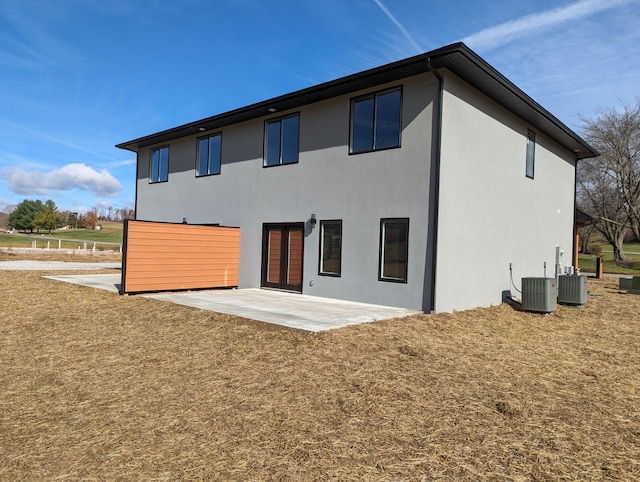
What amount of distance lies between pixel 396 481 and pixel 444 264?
6990 millimetres

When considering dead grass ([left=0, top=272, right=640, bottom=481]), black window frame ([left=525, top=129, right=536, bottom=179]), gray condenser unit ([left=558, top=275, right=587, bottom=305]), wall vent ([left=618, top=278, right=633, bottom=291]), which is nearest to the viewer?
dead grass ([left=0, top=272, right=640, bottom=481])

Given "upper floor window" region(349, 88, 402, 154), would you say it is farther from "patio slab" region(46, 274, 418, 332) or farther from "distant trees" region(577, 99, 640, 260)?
"distant trees" region(577, 99, 640, 260)

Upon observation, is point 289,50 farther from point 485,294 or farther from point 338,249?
point 485,294

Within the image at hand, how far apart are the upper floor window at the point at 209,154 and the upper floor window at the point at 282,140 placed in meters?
2.58

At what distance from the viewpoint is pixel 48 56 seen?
13773 millimetres

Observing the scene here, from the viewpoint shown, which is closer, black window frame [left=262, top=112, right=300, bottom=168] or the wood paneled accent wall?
the wood paneled accent wall

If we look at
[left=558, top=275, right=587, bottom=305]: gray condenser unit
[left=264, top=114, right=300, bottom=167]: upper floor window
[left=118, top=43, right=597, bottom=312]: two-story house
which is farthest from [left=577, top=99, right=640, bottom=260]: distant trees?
[left=264, top=114, right=300, bottom=167]: upper floor window

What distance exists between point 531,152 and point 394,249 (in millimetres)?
6911

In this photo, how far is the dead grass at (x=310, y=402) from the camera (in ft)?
10.3

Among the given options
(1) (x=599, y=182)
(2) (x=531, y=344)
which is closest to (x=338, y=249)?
(2) (x=531, y=344)

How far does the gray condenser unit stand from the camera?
11.7m

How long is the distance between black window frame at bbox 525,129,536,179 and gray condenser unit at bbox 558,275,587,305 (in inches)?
137

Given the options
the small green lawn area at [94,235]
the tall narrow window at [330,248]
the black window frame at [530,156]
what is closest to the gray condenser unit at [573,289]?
the black window frame at [530,156]

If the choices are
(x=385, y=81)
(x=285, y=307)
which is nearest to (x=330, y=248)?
(x=285, y=307)
